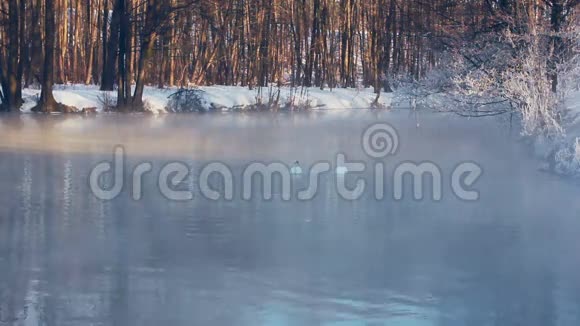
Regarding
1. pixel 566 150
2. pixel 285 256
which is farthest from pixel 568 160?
pixel 285 256

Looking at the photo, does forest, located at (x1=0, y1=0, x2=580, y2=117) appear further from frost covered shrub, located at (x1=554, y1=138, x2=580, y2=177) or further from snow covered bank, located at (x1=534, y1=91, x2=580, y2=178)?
frost covered shrub, located at (x1=554, y1=138, x2=580, y2=177)

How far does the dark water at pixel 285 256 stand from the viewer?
786 cm

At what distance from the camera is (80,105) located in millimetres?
40562

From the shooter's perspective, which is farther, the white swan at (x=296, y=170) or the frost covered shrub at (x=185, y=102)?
the frost covered shrub at (x=185, y=102)

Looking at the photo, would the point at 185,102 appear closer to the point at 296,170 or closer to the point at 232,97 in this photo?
the point at 232,97

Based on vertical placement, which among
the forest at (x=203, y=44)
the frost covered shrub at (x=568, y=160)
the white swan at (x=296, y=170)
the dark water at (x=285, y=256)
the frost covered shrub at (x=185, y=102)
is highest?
the forest at (x=203, y=44)

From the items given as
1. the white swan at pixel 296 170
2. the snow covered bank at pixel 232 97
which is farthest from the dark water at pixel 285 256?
the snow covered bank at pixel 232 97

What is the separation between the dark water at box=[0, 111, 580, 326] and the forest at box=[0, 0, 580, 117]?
56.1 feet

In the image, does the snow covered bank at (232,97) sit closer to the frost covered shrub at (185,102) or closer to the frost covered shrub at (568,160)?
the frost covered shrub at (185,102)

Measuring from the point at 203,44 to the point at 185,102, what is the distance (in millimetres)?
14034

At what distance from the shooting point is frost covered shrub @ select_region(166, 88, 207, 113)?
44.1 m

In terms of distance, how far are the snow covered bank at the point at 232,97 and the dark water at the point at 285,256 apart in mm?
22524

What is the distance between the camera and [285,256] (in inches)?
400

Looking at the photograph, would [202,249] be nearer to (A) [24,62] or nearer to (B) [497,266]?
(B) [497,266]
